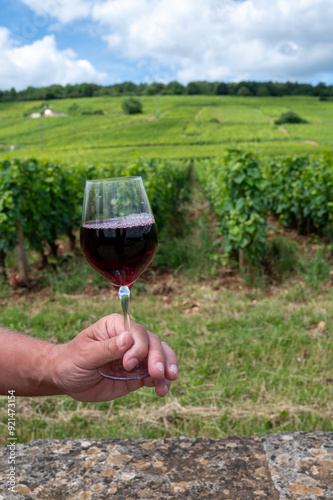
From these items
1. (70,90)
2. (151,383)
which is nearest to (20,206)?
(151,383)

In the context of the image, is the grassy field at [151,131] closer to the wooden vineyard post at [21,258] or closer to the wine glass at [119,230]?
the wooden vineyard post at [21,258]

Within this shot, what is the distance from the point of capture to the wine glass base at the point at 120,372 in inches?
47.8

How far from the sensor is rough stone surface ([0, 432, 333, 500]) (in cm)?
103

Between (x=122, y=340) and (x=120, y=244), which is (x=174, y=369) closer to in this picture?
(x=122, y=340)

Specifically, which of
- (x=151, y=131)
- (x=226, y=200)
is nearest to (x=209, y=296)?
(x=226, y=200)

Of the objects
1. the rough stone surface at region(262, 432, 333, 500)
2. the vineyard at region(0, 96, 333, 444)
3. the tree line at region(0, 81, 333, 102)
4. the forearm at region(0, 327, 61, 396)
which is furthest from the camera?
the tree line at region(0, 81, 333, 102)

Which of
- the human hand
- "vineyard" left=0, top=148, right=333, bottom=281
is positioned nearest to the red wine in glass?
the human hand

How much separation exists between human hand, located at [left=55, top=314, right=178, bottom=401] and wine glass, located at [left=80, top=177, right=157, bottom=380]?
60 mm

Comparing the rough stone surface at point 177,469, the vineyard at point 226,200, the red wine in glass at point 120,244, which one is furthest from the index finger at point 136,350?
the vineyard at point 226,200

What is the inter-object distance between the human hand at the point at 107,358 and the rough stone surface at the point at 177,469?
16cm

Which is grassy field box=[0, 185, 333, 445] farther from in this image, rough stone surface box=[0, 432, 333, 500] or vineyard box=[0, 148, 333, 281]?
rough stone surface box=[0, 432, 333, 500]

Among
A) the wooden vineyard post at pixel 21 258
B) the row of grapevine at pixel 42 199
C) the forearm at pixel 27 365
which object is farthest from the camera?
the wooden vineyard post at pixel 21 258

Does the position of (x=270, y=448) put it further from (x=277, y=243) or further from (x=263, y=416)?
(x=277, y=243)

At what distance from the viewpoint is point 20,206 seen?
5832 mm
